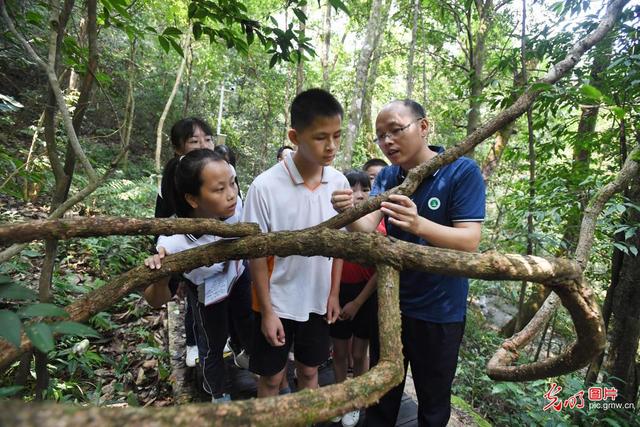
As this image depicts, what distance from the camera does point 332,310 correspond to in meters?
2.12

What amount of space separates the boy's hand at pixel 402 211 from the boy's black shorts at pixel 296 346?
0.94m

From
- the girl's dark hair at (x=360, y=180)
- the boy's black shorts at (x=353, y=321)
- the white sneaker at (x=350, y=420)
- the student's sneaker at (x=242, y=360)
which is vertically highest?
the girl's dark hair at (x=360, y=180)

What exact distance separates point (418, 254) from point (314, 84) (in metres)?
14.3

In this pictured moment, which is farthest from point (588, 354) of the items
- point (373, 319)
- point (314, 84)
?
point (314, 84)

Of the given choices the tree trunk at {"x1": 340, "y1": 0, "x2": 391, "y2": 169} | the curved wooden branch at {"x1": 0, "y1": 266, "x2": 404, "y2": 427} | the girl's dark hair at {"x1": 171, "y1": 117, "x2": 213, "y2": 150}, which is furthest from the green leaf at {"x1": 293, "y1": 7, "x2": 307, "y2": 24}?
the tree trunk at {"x1": 340, "y1": 0, "x2": 391, "y2": 169}

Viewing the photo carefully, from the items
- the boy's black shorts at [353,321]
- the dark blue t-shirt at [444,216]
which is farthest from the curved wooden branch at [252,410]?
the boy's black shorts at [353,321]

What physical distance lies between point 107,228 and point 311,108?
119cm

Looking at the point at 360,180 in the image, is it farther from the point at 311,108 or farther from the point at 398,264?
the point at 398,264

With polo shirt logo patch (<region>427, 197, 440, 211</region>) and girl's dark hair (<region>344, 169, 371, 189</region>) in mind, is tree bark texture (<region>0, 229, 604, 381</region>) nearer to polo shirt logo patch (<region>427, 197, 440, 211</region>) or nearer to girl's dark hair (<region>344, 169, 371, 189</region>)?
polo shirt logo patch (<region>427, 197, 440, 211</region>)

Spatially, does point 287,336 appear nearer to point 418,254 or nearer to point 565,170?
point 418,254

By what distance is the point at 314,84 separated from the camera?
14.3 meters

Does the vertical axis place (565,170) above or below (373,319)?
above

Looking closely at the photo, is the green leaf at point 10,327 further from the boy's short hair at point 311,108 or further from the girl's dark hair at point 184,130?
the girl's dark hair at point 184,130

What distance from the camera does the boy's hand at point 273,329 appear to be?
1.88 meters
